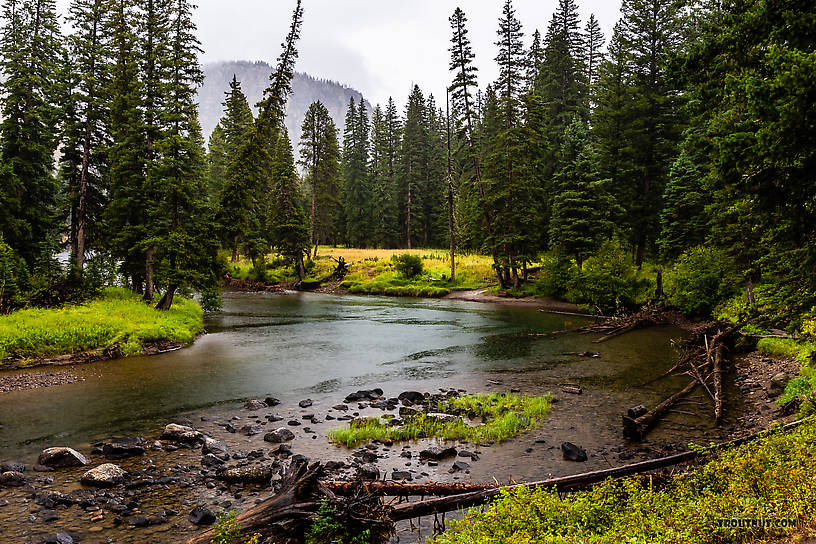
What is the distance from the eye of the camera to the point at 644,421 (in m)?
11.1

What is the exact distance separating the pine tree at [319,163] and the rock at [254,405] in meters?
41.5

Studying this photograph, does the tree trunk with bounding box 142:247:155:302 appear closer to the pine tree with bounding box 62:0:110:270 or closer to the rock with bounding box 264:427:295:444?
the pine tree with bounding box 62:0:110:270

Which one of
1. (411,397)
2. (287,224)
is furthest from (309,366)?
(287,224)

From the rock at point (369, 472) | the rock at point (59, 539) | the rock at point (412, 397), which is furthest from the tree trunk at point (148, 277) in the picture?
the rock at point (369, 472)

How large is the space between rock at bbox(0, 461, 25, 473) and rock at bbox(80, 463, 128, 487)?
4.83 feet

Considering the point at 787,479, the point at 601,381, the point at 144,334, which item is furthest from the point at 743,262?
the point at 144,334

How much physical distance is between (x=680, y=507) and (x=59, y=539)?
882 centimetres

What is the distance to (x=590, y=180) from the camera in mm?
36688

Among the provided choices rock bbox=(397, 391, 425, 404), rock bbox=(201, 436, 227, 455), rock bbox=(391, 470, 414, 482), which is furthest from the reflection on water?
rock bbox=(391, 470, 414, 482)

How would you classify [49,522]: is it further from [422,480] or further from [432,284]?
[432,284]

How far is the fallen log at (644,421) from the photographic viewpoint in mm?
10594

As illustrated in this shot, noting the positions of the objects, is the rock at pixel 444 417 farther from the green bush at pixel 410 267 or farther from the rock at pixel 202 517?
the green bush at pixel 410 267

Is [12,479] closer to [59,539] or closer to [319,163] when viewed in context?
[59,539]

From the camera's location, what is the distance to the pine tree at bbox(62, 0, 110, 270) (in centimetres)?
2636
